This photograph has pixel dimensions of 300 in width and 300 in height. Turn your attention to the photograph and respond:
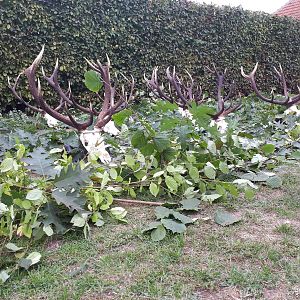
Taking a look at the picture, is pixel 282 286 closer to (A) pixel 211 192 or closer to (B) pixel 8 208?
(A) pixel 211 192

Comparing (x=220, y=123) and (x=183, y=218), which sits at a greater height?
(x=183, y=218)

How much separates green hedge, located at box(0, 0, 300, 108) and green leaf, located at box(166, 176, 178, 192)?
5107mm

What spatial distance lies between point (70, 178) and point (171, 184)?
64 cm

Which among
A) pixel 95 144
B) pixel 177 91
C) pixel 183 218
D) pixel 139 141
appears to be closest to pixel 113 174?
pixel 139 141

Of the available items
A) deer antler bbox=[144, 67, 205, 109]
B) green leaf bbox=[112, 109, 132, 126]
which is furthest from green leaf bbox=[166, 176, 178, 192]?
deer antler bbox=[144, 67, 205, 109]

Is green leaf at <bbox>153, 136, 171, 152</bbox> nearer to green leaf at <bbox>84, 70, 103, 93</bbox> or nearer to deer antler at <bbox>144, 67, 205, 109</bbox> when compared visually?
green leaf at <bbox>84, 70, 103, 93</bbox>

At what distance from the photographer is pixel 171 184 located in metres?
2.30

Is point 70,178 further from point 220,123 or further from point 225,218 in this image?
point 220,123

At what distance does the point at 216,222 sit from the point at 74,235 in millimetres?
697

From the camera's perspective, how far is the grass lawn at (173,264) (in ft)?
4.88

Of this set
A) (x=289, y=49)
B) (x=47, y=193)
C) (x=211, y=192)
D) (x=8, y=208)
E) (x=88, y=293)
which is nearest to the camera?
(x=88, y=293)

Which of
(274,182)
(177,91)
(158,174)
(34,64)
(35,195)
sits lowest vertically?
(177,91)

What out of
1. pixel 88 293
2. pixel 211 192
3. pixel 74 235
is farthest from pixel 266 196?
pixel 88 293

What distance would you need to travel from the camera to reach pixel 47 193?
77.6 inches
